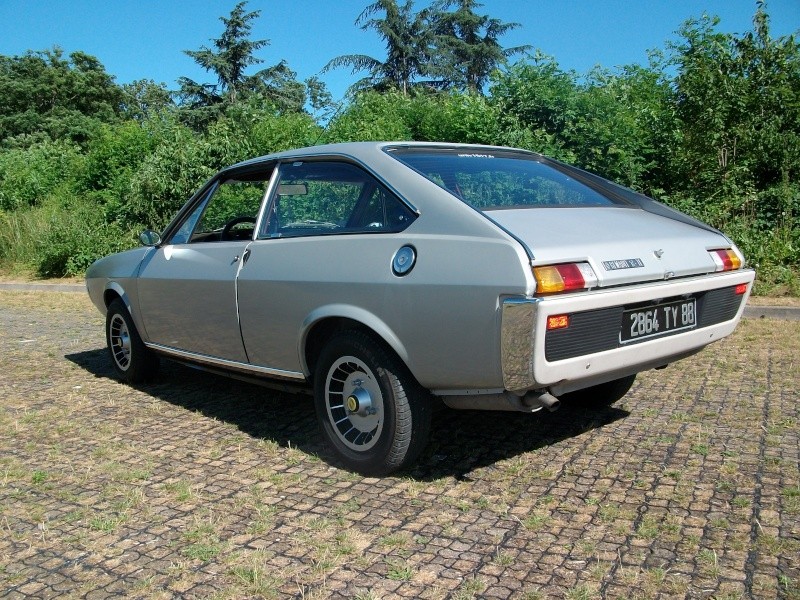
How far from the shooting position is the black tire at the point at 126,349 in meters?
6.11

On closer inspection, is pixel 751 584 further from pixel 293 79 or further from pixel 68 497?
pixel 293 79

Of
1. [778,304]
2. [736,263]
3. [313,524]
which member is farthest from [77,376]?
[778,304]

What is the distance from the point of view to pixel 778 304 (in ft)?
28.4

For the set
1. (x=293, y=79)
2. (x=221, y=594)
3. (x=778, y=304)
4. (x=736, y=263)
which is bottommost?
(x=221, y=594)

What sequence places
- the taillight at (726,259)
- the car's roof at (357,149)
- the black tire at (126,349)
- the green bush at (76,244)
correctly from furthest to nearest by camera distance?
the green bush at (76,244), the black tire at (126,349), the car's roof at (357,149), the taillight at (726,259)

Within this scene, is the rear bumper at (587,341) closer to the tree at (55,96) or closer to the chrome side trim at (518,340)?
the chrome side trim at (518,340)

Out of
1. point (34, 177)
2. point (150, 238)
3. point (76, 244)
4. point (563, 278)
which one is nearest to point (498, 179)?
point (563, 278)

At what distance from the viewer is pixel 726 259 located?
4109 millimetres

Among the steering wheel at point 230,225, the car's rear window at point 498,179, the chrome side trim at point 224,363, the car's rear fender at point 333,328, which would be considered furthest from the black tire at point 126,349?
the car's rear window at point 498,179

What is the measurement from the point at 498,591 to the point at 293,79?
43886mm

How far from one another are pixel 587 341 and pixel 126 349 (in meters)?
4.23

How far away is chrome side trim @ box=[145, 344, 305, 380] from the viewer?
4414 mm

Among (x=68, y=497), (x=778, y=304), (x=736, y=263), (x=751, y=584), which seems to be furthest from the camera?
(x=778, y=304)

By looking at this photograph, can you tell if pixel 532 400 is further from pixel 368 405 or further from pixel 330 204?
pixel 330 204
